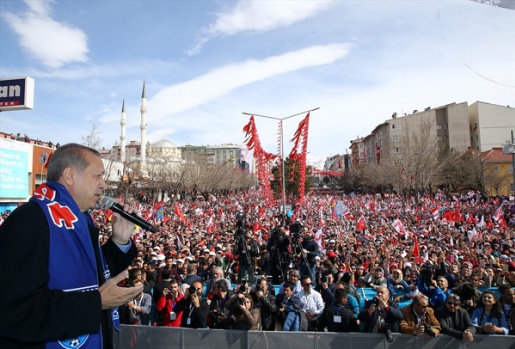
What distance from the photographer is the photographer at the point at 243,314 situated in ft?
18.5

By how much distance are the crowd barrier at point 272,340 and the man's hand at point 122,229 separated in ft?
11.6

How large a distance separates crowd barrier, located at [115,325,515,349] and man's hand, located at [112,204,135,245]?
139 inches

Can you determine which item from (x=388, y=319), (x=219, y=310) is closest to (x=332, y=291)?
(x=388, y=319)

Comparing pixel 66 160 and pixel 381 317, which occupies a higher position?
pixel 66 160

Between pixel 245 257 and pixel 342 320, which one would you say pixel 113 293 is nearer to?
pixel 342 320

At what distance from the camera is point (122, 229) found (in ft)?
7.79

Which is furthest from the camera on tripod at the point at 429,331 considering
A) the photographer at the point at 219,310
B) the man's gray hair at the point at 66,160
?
the man's gray hair at the point at 66,160

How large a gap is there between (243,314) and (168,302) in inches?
67.3

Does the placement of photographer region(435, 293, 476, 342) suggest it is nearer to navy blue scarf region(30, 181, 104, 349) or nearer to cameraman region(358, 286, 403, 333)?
cameraman region(358, 286, 403, 333)

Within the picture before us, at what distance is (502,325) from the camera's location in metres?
5.49

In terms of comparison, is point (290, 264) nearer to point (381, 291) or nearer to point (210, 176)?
point (381, 291)

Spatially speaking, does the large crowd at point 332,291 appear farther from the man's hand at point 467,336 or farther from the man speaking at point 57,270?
the man speaking at point 57,270

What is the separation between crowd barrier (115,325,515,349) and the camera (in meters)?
5.12

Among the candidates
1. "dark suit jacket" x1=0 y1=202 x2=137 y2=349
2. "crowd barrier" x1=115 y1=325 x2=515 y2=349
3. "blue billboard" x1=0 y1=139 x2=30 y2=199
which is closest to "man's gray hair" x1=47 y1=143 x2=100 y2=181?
"dark suit jacket" x1=0 y1=202 x2=137 y2=349
